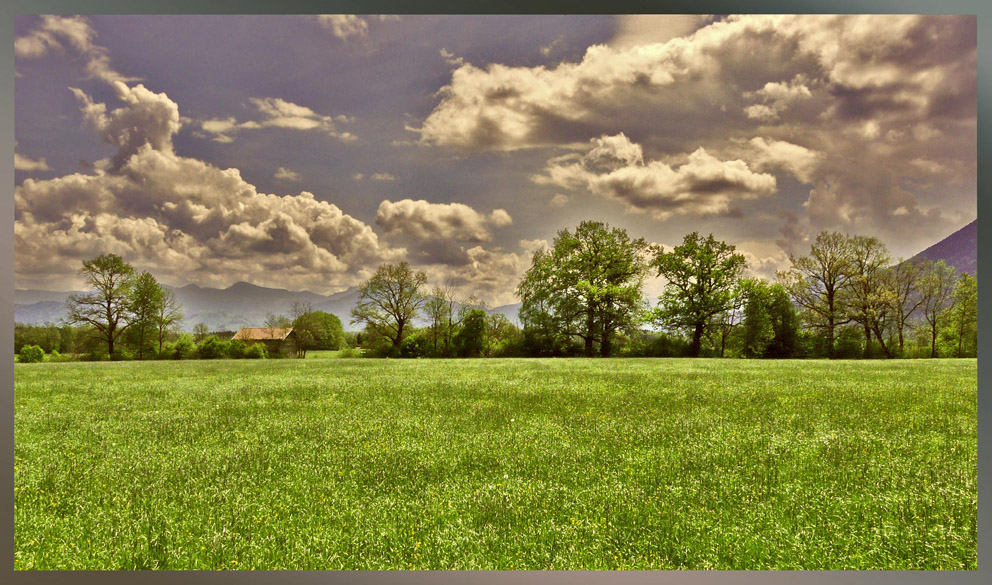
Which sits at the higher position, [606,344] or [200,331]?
[200,331]

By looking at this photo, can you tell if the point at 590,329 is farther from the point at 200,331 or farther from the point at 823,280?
the point at 200,331

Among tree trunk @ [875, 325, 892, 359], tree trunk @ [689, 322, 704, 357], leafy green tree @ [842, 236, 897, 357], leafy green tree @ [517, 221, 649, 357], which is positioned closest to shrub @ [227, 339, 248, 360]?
leafy green tree @ [517, 221, 649, 357]

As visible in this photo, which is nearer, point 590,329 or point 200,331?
point 590,329

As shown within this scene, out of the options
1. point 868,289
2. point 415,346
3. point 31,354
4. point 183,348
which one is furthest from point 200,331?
point 868,289

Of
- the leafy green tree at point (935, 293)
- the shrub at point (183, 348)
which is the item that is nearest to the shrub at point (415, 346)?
the shrub at point (183, 348)

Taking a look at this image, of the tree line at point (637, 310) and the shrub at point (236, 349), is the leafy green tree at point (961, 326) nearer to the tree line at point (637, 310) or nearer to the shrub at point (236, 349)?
the tree line at point (637, 310)

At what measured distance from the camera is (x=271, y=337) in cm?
4569

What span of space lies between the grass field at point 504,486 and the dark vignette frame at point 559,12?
180mm

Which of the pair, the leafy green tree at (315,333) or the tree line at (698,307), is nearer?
the tree line at (698,307)

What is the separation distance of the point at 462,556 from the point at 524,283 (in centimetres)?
3863

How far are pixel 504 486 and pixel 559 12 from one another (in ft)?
18.4

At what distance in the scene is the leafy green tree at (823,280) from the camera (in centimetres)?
3894

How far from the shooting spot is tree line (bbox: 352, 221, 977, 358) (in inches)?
1502

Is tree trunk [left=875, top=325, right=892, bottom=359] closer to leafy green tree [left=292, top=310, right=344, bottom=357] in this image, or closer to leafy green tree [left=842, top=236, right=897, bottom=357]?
leafy green tree [left=842, top=236, right=897, bottom=357]
